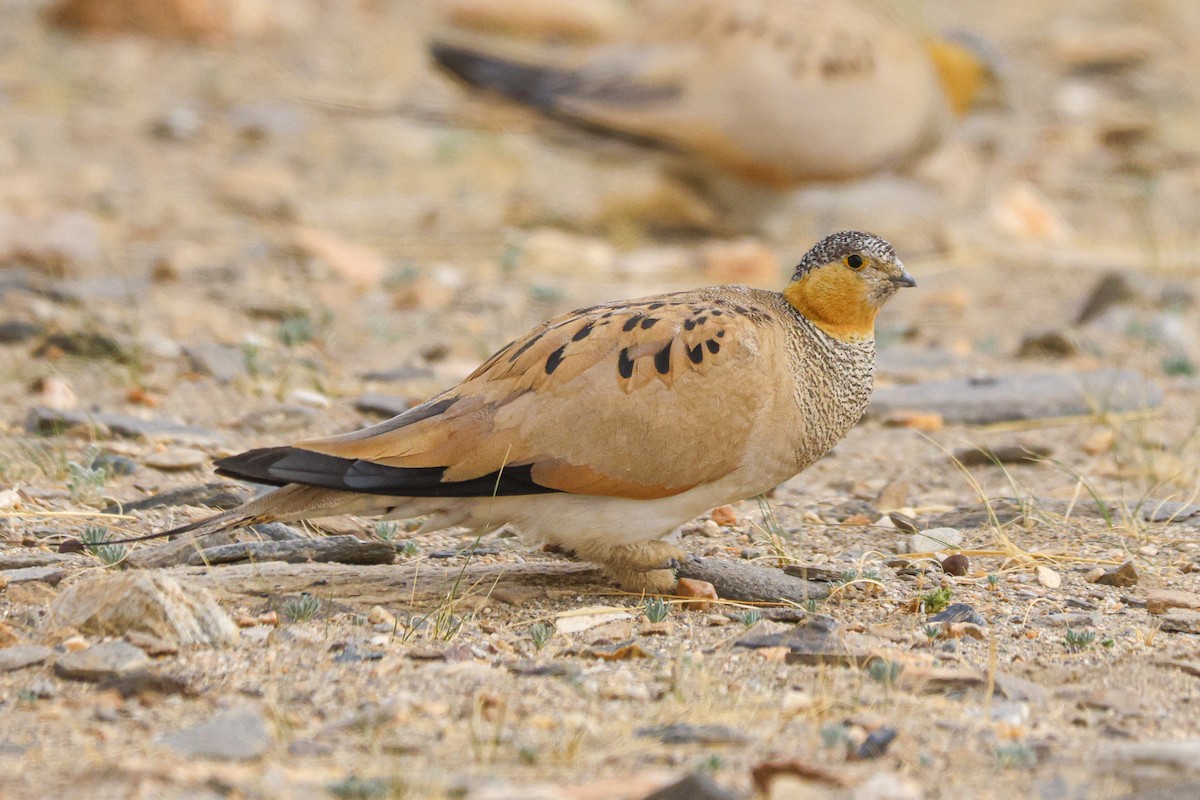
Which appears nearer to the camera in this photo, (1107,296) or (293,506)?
(293,506)

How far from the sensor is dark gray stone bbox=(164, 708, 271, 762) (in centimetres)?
267

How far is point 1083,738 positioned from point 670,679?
793 millimetres

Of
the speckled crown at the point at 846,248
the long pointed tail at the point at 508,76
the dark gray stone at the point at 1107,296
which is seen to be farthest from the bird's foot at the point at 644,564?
the long pointed tail at the point at 508,76

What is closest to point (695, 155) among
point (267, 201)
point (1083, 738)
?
point (267, 201)

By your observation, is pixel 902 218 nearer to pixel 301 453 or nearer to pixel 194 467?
pixel 194 467

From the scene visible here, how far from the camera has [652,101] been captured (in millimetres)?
8031

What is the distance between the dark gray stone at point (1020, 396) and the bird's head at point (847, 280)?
1.84 meters

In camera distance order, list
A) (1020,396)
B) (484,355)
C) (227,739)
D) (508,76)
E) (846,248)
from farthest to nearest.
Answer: (508,76) < (484,355) < (1020,396) < (846,248) < (227,739)

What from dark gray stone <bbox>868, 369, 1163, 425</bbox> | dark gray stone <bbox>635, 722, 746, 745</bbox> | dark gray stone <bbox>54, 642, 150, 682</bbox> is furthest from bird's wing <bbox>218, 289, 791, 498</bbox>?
dark gray stone <bbox>868, 369, 1163, 425</bbox>

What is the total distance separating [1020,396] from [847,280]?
202 centimetres

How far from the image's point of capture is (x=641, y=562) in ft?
12.3

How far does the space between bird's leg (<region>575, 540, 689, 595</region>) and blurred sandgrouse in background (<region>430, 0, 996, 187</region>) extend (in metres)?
4.56

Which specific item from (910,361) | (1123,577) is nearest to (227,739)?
(1123,577)

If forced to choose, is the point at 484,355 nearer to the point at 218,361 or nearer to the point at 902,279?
the point at 218,361
